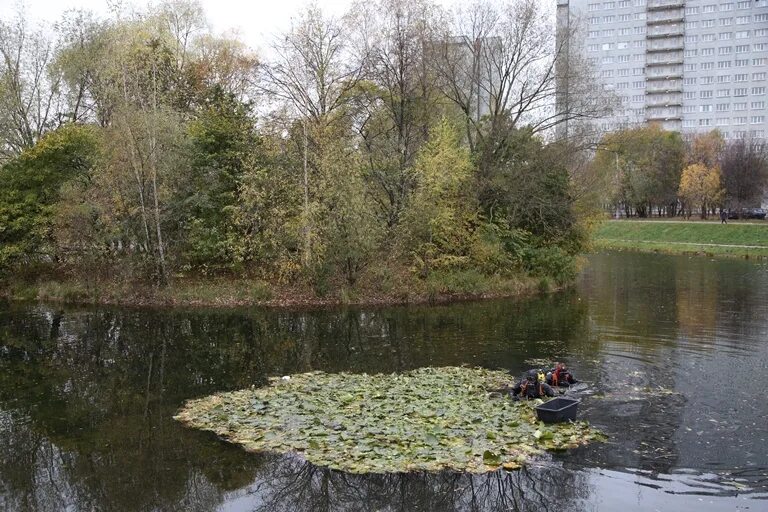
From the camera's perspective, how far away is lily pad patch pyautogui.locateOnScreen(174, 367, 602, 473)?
40.1 ft

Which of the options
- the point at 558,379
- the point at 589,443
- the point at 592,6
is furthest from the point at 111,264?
the point at 592,6

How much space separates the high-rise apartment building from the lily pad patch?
326 ft

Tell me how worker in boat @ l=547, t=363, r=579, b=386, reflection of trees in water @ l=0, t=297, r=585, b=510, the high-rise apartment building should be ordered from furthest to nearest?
the high-rise apartment building, worker in boat @ l=547, t=363, r=579, b=386, reflection of trees in water @ l=0, t=297, r=585, b=510

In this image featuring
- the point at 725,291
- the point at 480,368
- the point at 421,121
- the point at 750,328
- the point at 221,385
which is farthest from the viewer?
the point at 421,121

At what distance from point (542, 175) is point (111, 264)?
25645 millimetres

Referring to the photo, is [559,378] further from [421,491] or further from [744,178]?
[744,178]

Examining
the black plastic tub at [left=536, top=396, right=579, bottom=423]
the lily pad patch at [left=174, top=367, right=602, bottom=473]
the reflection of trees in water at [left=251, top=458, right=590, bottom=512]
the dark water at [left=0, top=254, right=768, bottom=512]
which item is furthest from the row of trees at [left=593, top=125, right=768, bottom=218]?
the reflection of trees in water at [left=251, top=458, right=590, bottom=512]

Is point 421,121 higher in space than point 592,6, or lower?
lower

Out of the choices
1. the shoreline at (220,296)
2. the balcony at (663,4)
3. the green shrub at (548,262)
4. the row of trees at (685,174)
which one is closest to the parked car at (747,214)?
the row of trees at (685,174)

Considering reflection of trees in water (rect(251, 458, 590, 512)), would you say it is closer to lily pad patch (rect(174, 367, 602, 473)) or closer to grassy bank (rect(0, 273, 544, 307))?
lily pad patch (rect(174, 367, 602, 473))

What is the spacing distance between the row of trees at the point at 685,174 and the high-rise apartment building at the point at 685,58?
48.4 ft

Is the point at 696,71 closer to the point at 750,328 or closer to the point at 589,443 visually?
the point at 750,328

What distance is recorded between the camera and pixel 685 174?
78.1m

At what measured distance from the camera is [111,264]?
36.4 m
